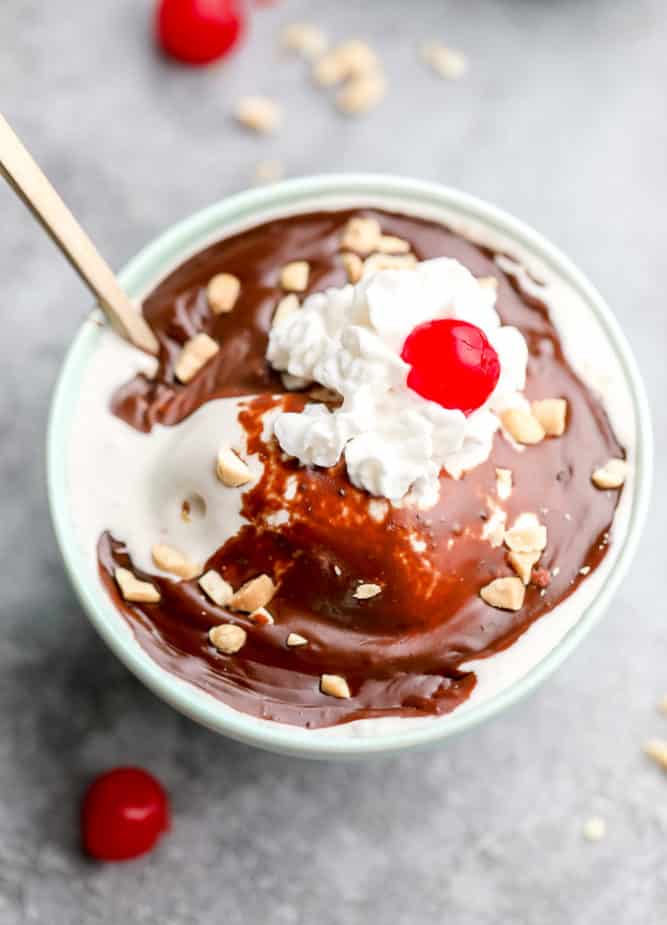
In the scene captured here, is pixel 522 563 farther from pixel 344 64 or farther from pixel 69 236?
pixel 344 64

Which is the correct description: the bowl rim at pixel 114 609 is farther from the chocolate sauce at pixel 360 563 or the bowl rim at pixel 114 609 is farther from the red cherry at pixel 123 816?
the red cherry at pixel 123 816

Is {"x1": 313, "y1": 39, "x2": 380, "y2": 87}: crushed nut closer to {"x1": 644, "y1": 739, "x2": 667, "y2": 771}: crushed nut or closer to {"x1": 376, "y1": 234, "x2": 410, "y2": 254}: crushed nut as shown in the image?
{"x1": 376, "y1": 234, "x2": 410, "y2": 254}: crushed nut

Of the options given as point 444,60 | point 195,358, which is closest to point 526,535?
point 195,358

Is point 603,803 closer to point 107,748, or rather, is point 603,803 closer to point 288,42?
point 107,748

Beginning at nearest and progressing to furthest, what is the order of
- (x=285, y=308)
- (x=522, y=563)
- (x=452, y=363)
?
(x=452, y=363) < (x=522, y=563) < (x=285, y=308)

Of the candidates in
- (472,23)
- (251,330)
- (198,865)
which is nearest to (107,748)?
(198,865)

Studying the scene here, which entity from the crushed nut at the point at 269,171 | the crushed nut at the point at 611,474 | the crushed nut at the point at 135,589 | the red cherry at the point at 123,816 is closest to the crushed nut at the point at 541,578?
the crushed nut at the point at 611,474

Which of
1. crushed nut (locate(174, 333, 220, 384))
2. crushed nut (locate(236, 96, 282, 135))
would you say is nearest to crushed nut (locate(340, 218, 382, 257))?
crushed nut (locate(174, 333, 220, 384))
